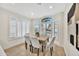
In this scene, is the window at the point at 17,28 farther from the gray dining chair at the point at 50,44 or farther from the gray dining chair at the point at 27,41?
the gray dining chair at the point at 50,44

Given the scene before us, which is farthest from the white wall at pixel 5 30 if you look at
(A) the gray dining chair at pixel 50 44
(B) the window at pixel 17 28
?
(A) the gray dining chair at pixel 50 44

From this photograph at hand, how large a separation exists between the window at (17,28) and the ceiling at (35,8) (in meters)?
0.19

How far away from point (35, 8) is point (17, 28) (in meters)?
0.53

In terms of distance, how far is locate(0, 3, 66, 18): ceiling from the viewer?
186cm

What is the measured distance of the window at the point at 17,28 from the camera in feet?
6.40

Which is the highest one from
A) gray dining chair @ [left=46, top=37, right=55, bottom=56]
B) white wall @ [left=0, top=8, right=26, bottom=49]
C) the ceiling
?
the ceiling

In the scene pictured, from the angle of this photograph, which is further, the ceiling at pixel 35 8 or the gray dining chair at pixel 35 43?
the gray dining chair at pixel 35 43

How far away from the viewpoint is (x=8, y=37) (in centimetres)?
196

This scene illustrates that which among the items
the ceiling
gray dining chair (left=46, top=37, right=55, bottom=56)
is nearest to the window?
the ceiling

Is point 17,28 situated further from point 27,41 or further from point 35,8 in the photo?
point 35,8

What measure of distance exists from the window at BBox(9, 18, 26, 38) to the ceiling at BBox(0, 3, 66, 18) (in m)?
0.19

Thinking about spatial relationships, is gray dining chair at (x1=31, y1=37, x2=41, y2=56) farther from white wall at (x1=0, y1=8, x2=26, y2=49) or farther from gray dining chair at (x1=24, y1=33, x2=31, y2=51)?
white wall at (x1=0, y1=8, x2=26, y2=49)

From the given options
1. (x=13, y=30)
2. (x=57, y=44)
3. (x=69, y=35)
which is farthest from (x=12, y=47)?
(x=69, y=35)

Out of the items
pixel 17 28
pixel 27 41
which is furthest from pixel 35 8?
pixel 27 41
